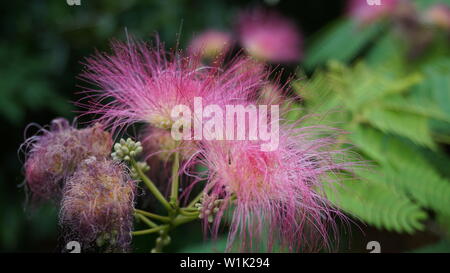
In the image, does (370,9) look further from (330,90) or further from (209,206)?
(209,206)

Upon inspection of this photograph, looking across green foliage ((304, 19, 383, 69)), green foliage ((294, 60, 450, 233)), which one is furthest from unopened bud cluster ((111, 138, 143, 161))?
green foliage ((304, 19, 383, 69))

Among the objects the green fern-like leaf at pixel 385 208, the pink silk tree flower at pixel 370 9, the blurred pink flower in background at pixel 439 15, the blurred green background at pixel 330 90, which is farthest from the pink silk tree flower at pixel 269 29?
the green fern-like leaf at pixel 385 208

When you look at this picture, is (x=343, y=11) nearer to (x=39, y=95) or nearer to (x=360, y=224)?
(x=39, y=95)

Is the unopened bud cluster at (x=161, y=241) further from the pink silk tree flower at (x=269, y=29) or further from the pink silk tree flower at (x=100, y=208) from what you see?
the pink silk tree flower at (x=269, y=29)

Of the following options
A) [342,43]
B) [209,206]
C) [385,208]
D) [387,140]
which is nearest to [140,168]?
[209,206]

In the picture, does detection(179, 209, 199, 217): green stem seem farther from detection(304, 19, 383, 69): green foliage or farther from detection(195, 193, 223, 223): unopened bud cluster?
detection(304, 19, 383, 69): green foliage

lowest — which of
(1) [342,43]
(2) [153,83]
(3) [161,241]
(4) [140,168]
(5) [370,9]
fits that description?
(3) [161,241]
